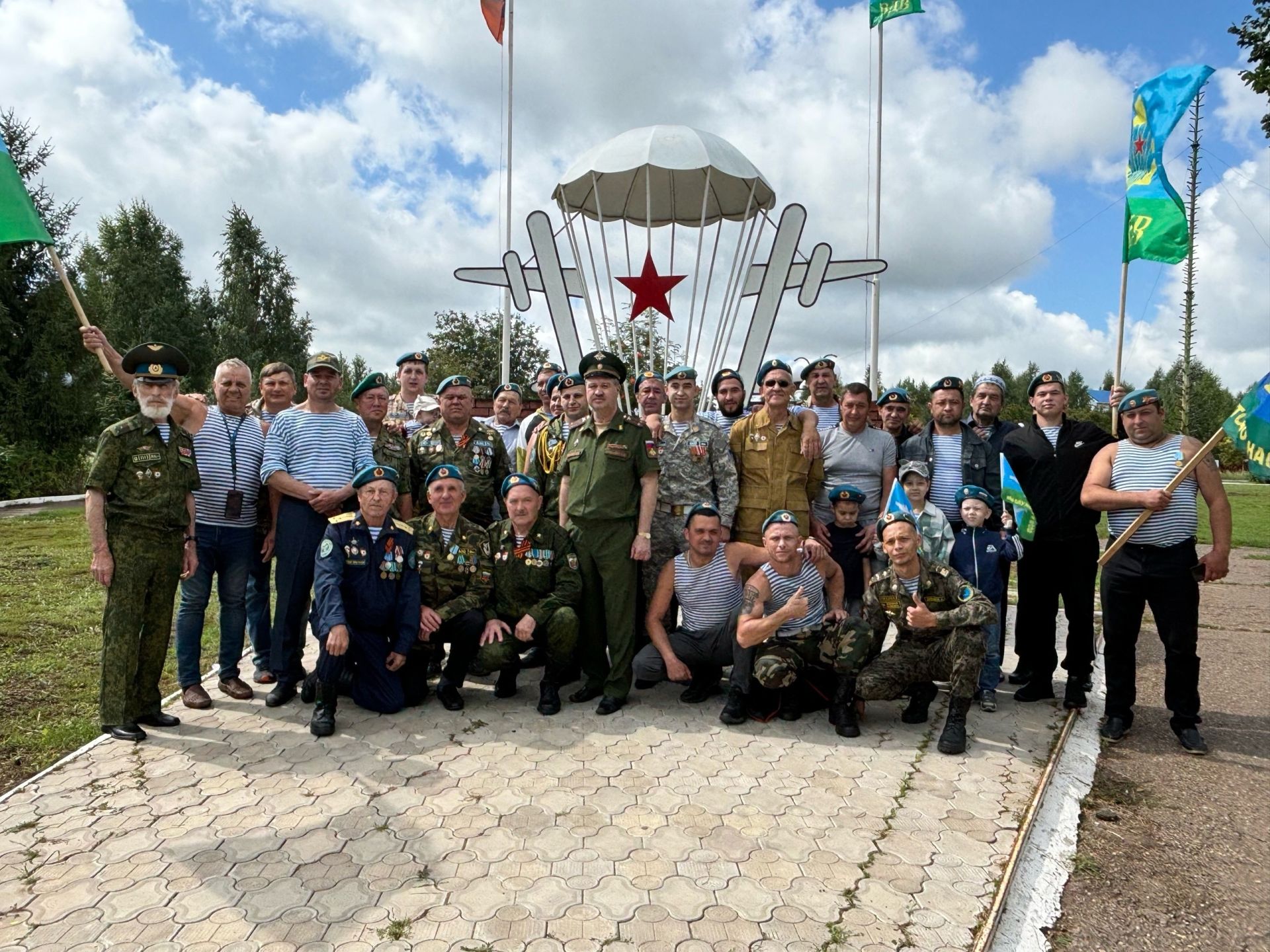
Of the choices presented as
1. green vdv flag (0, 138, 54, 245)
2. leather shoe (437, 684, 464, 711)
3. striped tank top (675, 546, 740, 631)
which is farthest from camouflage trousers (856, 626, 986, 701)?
green vdv flag (0, 138, 54, 245)

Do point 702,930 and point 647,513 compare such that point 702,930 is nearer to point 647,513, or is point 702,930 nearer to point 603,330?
point 647,513

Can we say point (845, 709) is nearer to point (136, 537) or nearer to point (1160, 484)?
point (1160, 484)

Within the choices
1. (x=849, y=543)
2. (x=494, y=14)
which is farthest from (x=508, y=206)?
(x=849, y=543)

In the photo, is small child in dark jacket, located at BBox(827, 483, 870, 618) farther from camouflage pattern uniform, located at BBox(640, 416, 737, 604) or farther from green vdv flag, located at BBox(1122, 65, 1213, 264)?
green vdv flag, located at BBox(1122, 65, 1213, 264)

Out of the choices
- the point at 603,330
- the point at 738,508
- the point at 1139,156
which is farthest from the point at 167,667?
the point at 1139,156

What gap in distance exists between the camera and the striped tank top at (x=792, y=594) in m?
4.28

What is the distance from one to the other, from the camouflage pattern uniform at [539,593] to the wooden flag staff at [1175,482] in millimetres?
2852

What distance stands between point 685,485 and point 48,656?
456cm

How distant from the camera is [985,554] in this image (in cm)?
450

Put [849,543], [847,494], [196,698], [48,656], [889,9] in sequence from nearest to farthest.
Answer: [196,698] < [847,494] < [849,543] < [48,656] < [889,9]

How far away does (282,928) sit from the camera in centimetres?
236

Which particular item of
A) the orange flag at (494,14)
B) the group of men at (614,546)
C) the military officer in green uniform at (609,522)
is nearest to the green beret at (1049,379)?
Result: the group of men at (614,546)

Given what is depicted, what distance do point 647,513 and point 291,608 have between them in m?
2.05

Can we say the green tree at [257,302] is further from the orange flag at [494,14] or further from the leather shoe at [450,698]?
the leather shoe at [450,698]
